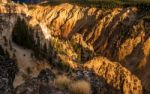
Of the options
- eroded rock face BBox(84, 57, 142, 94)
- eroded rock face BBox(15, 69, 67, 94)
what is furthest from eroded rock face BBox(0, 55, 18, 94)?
eroded rock face BBox(84, 57, 142, 94)

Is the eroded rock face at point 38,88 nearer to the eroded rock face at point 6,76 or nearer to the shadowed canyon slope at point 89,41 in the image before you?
the eroded rock face at point 6,76

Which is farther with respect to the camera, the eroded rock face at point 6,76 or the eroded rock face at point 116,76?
the eroded rock face at point 116,76

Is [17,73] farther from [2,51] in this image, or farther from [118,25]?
[118,25]

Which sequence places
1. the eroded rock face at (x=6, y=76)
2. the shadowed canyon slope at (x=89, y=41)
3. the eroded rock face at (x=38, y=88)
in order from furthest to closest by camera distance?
1. the shadowed canyon slope at (x=89, y=41)
2. the eroded rock face at (x=38, y=88)
3. the eroded rock face at (x=6, y=76)

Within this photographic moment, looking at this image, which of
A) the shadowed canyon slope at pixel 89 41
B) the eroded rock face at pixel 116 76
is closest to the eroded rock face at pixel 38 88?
the shadowed canyon slope at pixel 89 41

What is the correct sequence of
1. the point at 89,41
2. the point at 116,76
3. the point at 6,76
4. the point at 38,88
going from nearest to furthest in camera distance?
the point at 38,88 → the point at 6,76 → the point at 116,76 → the point at 89,41

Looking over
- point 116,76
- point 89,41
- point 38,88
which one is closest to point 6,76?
point 38,88

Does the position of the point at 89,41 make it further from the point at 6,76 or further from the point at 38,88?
the point at 38,88

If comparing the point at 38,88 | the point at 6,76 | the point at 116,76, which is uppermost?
the point at 6,76
